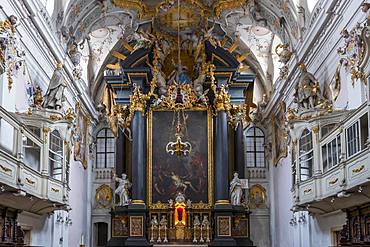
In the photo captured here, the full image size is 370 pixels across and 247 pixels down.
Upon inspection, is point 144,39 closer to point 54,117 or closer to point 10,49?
point 54,117

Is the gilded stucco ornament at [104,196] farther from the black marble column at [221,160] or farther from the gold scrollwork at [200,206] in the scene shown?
the black marble column at [221,160]

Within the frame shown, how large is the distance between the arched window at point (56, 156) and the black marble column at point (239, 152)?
9232 millimetres

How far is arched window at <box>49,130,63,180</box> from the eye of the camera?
18469mm

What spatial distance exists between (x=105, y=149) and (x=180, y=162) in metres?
4.48

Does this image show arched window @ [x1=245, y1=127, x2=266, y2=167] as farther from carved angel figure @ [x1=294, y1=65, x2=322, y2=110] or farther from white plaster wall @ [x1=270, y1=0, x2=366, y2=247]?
carved angel figure @ [x1=294, y1=65, x2=322, y2=110]

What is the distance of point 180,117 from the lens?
26.6m

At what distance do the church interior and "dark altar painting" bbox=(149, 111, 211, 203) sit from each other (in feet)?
0.14

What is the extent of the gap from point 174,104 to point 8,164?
1318cm

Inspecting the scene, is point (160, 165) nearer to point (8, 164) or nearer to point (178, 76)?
point (178, 76)

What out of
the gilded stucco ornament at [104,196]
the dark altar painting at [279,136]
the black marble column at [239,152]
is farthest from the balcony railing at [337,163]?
the gilded stucco ornament at [104,196]

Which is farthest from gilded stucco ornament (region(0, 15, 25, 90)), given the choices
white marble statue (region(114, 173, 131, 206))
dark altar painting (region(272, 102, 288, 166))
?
dark altar painting (region(272, 102, 288, 166))

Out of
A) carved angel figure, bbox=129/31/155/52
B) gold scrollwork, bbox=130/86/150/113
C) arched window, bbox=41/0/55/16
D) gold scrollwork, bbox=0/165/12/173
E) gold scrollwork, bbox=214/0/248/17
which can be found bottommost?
gold scrollwork, bbox=0/165/12/173

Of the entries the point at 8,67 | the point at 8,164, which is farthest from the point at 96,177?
the point at 8,164

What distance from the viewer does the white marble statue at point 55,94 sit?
61.5 feet
